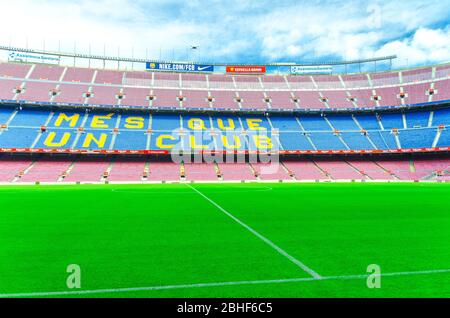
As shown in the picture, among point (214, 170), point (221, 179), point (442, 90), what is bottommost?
point (221, 179)

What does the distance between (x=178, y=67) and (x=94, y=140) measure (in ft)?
102

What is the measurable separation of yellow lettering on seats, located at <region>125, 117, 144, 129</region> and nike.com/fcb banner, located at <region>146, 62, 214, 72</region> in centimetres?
1869

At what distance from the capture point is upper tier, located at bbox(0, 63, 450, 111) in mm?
59125

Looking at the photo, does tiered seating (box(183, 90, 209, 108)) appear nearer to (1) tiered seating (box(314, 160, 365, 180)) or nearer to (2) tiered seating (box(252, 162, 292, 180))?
(2) tiered seating (box(252, 162, 292, 180))

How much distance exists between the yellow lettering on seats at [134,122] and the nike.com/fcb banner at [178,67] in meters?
18.7

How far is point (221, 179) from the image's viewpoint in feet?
154

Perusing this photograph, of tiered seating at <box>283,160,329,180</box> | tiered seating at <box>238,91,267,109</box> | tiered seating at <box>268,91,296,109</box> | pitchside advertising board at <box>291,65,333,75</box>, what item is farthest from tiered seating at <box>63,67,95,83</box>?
pitchside advertising board at <box>291,65,333,75</box>

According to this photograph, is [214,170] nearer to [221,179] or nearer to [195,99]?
[221,179]

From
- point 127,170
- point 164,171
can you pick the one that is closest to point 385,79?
point 164,171

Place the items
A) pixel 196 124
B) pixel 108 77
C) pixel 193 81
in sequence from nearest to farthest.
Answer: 1. pixel 196 124
2. pixel 108 77
3. pixel 193 81

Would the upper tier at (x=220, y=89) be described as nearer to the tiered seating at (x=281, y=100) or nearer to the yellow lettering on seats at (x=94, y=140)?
the tiered seating at (x=281, y=100)

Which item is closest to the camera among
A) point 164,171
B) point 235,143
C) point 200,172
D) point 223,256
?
point 223,256
